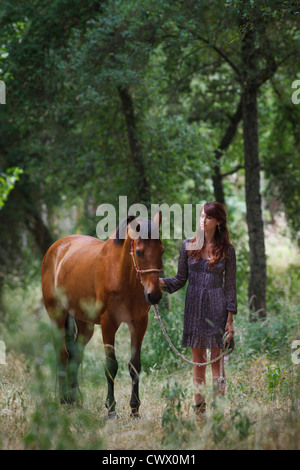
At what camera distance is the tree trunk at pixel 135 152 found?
A: 9750mm

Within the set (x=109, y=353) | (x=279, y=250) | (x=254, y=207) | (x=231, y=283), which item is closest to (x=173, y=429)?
(x=231, y=283)

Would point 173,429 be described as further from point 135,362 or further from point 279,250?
point 279,250

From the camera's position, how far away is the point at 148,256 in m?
4.34

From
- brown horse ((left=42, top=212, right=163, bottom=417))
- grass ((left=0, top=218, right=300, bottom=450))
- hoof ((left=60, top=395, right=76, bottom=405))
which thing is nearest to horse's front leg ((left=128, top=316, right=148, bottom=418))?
brown horse ((left=42, top=212, right=163, bottom=417))

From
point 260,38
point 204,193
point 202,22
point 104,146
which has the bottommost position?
point 204,193

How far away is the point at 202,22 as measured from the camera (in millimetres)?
8492

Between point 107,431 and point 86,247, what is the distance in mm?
2190

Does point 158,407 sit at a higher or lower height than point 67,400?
lower

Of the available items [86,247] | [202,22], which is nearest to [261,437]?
[86,247]

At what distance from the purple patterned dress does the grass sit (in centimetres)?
48

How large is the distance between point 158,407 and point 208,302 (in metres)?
1.39

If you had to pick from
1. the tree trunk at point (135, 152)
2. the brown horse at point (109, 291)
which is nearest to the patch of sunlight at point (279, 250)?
the tree trunk at point (135, 152)
